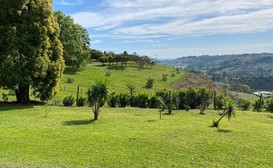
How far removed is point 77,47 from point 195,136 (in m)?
53.5

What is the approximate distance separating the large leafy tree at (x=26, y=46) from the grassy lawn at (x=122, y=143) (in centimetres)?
512

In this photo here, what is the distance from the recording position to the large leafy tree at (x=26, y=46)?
3161 centimetres

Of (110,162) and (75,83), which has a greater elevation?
(75,83)

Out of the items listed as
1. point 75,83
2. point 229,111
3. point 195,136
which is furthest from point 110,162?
point 75,83

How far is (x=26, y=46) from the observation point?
3278 centimetres

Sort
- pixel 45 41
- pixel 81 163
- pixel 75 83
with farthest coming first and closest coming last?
pixel 75 83 < pixel 45 41 < pixel 81 163

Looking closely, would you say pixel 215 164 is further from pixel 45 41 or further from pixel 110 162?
pixel 45 41

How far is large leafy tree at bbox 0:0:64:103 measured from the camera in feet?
104

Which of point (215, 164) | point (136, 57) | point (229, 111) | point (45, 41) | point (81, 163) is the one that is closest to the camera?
point (81, 163)

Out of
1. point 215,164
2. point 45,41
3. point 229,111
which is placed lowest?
point 215,164

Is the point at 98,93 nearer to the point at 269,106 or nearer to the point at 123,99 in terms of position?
the point at 123,99

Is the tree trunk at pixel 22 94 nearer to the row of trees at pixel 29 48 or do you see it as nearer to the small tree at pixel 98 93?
the row of trees at pixel 29 48

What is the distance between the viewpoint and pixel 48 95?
119 feet

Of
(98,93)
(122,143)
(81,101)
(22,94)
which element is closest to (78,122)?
(98,93)
